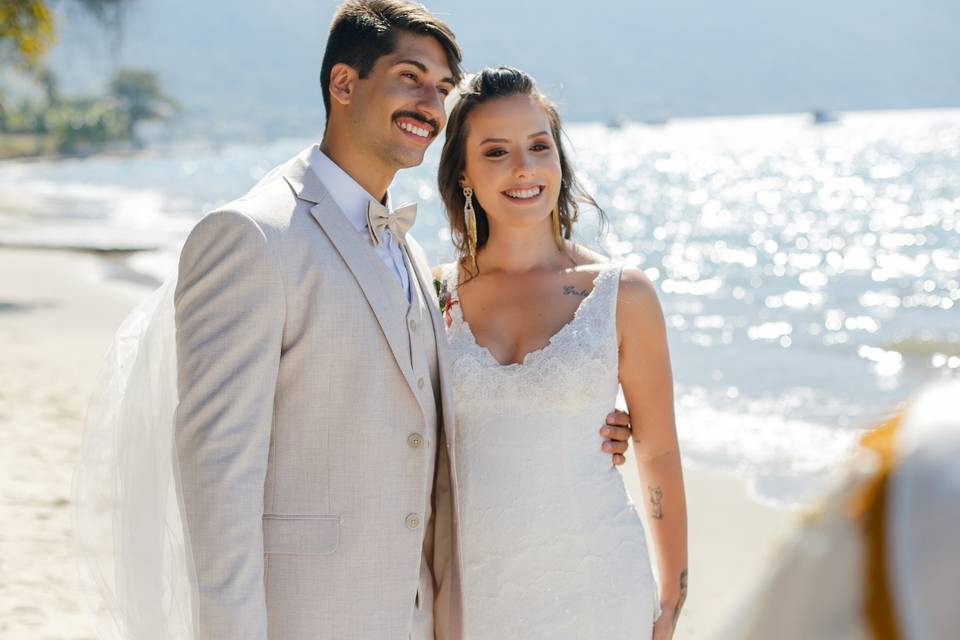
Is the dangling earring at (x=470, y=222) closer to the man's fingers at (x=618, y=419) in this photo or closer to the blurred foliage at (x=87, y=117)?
the man's fingers at (x=618, y=419)

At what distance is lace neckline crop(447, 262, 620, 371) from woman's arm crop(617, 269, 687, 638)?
8cm

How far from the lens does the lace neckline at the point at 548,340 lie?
298 cm

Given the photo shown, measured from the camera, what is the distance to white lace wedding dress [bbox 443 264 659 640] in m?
2.89

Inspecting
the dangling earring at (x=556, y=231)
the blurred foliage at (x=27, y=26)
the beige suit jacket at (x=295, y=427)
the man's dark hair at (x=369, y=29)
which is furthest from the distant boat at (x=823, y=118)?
the beige suit jacket at (x=295, y=427)

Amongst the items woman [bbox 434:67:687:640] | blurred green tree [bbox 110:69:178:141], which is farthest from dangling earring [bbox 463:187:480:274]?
blurred green tree [bbox 110:69:178:141]

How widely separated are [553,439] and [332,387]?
0.80 meters

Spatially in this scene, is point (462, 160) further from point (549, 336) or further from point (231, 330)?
point (231, 330)

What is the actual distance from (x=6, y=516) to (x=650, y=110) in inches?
7785

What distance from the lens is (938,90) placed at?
186 m

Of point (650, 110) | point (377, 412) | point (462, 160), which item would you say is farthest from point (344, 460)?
point (650, 110)

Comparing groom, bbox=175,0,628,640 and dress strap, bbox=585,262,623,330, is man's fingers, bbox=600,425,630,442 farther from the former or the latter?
groom, bbox=175,0,628,640

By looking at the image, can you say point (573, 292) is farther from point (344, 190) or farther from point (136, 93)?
point (136, 93)

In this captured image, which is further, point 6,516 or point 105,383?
point 6,516

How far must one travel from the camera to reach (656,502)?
3.08 meters
